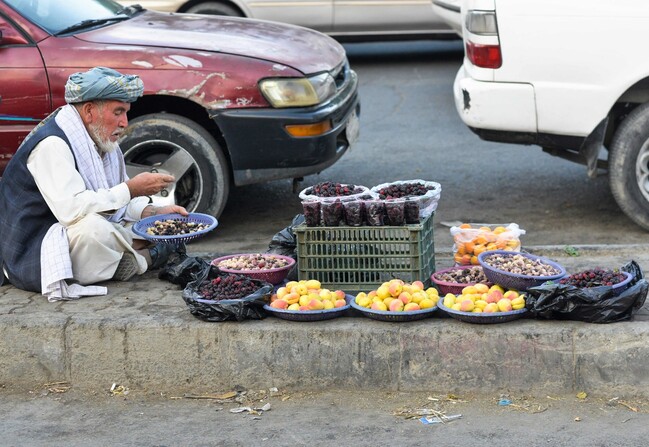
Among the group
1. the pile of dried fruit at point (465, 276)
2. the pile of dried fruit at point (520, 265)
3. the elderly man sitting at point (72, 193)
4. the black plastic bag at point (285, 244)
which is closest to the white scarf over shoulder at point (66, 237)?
the elderly man sitting at point (72, 193)

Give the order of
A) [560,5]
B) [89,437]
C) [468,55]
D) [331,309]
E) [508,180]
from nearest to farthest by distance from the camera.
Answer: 1. [89,437]
2. [331,309]
3. [560,5]
4. [468,55]
5. [508,180]

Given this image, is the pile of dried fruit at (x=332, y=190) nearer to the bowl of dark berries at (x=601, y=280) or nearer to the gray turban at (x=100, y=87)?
the gray turban at (x=100, y=87)

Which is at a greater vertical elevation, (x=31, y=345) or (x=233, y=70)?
(x=233, y=70)

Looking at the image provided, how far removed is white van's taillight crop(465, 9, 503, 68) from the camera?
21.5ft

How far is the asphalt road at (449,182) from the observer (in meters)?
7.04

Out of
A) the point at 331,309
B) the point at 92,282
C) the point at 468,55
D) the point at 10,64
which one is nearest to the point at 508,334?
the point at 331,309

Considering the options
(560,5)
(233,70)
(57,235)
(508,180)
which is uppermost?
(560,5)

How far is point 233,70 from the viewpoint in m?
6.53

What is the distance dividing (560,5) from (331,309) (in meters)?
2.64

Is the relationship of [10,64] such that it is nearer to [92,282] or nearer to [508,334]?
[92,282]

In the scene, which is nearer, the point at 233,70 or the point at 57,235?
the point at 57,235

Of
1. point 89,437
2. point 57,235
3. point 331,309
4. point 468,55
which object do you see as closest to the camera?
point 89,437

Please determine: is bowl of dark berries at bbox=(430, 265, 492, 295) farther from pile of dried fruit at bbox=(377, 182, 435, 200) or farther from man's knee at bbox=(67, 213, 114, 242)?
man's knee at bbox=(67, 213, 114, 242)

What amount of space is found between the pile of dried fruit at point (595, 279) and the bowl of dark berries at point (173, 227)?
6.13 feet
